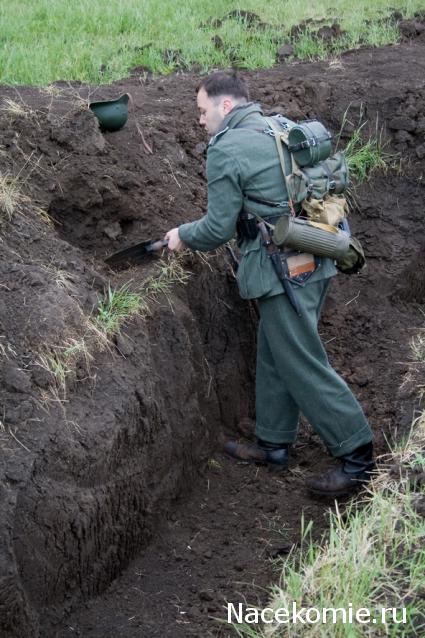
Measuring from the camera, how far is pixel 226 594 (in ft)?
15.4

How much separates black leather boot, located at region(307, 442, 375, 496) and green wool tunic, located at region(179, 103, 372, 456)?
65mm

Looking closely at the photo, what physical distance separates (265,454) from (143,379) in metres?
1.05

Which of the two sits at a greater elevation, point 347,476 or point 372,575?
point 372,575

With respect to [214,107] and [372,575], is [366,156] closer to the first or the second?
[214,107]

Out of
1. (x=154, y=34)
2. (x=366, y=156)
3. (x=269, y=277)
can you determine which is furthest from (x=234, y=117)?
(x=154, y=34)

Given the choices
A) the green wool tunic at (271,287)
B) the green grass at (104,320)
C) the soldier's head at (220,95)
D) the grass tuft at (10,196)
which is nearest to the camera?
the green grass at (104,320)

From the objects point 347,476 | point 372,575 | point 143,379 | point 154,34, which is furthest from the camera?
point 154,34

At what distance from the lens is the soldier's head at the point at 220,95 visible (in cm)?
519

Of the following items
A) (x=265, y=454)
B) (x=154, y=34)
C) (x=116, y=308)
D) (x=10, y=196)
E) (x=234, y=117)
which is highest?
(x=234, y=117)

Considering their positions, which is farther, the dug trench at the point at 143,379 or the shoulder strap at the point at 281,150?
the shoulder strap at the point at 281,150

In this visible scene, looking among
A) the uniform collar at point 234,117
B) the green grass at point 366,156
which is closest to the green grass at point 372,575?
the uniform collar at point 234,117

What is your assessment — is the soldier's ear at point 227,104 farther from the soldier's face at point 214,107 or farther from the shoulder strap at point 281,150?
the shoulder strap at point 281,150

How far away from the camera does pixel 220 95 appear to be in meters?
5.20

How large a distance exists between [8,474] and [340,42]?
19.7 ft
